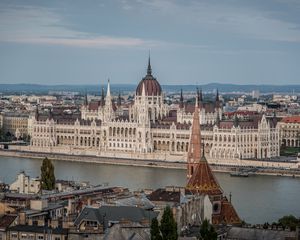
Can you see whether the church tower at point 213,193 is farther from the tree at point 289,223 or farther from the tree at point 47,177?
the tree at point 47,177

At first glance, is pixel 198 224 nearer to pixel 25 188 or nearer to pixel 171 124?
pixel 25 188

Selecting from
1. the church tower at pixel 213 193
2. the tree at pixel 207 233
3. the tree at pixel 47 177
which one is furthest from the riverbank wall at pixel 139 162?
the tree at pixel 207 233

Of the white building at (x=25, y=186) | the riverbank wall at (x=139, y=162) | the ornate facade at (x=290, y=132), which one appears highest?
the white building at (x=25, y=186)

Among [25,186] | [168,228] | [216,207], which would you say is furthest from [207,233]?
[25,186]

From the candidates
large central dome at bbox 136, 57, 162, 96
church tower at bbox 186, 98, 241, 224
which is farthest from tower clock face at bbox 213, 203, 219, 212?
large central dome at bbox 136, 57, 162, 96

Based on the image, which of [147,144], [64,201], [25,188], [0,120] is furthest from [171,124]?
[64,201]

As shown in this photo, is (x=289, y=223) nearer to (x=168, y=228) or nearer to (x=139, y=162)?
(x=168, y=228)

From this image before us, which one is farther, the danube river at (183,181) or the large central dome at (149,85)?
the large central dome at (149,85)
